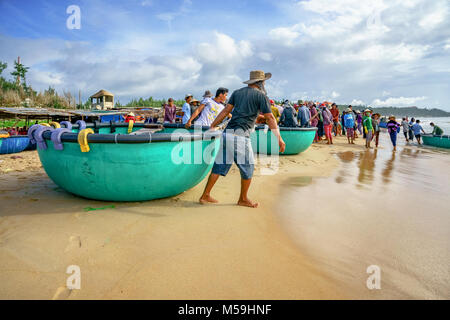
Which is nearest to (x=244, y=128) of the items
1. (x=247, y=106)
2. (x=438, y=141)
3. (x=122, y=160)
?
(x=247, y=106)

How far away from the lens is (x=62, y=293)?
1842 millimetres

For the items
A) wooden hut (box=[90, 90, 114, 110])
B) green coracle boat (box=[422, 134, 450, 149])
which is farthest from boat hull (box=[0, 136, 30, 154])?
wooden hut (box=[90, 90, 114, 110])

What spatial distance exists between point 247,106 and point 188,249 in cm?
196

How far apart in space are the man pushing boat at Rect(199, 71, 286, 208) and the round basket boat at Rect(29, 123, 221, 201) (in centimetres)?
27

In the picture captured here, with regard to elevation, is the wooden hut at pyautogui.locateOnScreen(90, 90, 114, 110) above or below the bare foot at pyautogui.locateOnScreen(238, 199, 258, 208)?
above

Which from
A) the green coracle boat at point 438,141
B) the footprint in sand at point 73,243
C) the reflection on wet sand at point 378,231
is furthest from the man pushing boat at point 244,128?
the green coracle boat at point 438,141

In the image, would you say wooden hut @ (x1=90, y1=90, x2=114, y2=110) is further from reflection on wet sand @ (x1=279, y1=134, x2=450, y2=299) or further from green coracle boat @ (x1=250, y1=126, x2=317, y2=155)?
reflection on wet sand @ (x1=279, y1=134, x2=450, y2=299)

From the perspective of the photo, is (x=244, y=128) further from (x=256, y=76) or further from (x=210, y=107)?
(x=210, y=107)

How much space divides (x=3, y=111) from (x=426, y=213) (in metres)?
13.1

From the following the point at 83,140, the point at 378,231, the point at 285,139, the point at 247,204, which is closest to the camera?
the point at 378,231

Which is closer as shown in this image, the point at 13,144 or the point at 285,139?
the point at 285,139

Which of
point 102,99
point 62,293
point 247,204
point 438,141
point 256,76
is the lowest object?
point 62,293

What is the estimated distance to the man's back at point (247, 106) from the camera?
11.4 ft

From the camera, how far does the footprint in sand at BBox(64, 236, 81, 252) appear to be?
7.93 ft
